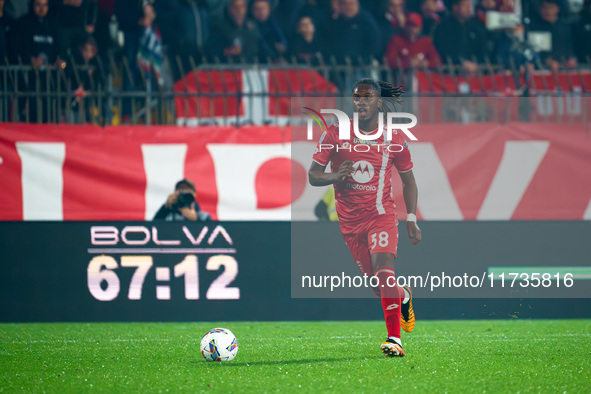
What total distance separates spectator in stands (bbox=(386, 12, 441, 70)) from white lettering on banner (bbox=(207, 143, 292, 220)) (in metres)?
2.17

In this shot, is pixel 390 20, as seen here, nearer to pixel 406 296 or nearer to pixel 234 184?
pixel 234 184

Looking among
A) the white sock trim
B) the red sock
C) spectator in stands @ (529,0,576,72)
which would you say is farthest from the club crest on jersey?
spectator in stands @ (529,0,576,72)

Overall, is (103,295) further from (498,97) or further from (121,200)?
(498,97)

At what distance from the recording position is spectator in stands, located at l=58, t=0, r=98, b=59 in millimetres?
10266

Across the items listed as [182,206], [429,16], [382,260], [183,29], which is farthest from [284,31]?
[382,260]

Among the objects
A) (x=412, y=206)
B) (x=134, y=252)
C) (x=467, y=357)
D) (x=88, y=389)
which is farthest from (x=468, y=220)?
(x=88, y=389)

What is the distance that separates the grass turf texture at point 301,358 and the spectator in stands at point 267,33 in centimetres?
357

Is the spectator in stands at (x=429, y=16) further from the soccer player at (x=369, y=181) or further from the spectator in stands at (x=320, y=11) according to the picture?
the soccer player at (x=369, y=181)

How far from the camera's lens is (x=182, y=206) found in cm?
974

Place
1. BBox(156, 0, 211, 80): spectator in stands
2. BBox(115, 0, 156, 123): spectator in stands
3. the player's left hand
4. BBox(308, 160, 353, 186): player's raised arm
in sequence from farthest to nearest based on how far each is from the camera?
BBox(156, 0, 211, 80): spectator in stands
BBox(115, 0, 156, 123): spectator in stands
the player's left hand
BBox(308, 160, 353, 186): player's raised arm

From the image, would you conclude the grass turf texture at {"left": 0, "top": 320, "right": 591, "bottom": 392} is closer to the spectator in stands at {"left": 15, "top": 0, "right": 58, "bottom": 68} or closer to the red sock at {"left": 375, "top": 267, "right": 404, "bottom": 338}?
the red sock at {"left": 375, "top": 267, "right": 404, "bottom": 338}

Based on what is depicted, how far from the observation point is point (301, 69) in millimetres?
9984

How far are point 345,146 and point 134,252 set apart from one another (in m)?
3.34

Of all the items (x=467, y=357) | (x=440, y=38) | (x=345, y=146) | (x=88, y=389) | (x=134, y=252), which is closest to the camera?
(x=88, y=389)
